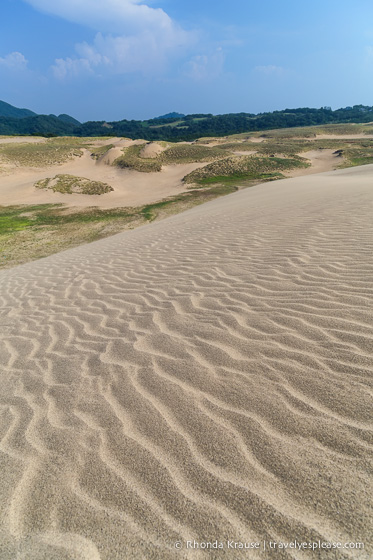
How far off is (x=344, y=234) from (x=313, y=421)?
15.4 feet

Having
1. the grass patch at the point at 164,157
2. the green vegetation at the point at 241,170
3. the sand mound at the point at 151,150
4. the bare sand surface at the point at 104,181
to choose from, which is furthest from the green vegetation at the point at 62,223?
the sand mound at the point at 151,150

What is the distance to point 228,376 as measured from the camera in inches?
103

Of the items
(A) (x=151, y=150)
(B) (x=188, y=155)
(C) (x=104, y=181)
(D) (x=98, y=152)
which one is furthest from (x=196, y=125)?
(C) (x=104, y=181)

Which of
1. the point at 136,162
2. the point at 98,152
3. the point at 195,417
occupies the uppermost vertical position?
the point at 98,152

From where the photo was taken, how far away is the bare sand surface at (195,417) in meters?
1.59

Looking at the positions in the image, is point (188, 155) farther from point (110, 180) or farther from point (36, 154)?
point (36, 154)

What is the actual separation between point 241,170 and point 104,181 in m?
12.5

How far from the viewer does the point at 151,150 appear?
36.2 meters

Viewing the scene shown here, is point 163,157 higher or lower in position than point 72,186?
higher

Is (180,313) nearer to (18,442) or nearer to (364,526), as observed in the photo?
(18,442)

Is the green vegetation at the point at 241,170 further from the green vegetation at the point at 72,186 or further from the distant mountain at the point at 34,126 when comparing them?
the distant mountain at the point at 34,126

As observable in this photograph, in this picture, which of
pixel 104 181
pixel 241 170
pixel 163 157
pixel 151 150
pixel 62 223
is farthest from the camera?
pixel 151 150

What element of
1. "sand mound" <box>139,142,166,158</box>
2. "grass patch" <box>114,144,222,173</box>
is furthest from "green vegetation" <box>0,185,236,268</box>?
"sand mound" <box>139,142,166,158</box>

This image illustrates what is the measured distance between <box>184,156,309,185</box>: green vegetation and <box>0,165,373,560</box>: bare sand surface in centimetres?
2364
